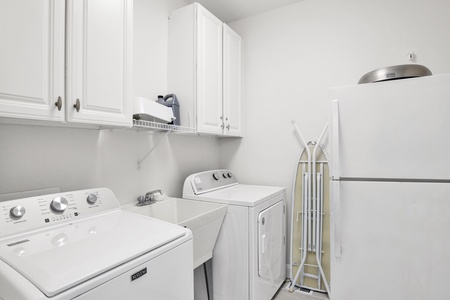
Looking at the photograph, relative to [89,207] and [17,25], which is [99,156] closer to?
[89,207]

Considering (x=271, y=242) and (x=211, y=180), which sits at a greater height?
(x=211, y=180)

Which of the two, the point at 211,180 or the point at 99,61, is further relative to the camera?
the point at 211,180

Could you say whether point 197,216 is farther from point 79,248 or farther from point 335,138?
point 335,138

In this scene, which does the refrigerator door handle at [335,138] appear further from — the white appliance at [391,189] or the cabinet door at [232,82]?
the cabinet door at [232,82]

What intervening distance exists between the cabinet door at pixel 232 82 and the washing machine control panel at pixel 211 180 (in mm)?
440

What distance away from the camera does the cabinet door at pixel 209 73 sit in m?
2.04

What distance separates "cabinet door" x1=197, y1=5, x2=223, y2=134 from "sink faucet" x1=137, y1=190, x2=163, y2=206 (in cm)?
63

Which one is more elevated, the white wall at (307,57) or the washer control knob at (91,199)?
the white wall at (307,57)

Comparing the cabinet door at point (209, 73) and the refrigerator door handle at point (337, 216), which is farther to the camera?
the cabinet door at point (209, 73)

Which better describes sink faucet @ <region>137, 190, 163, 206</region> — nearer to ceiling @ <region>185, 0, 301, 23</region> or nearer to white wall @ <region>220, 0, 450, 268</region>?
white wall @ <region>220, 0, 450, 268</region>

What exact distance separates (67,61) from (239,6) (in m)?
2.02

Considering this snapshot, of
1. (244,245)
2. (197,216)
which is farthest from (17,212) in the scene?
(244,245)

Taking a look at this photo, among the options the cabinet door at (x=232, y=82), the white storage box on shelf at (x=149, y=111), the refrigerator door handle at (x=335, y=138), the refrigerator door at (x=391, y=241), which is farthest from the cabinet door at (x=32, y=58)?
the refrigerator door at (x=391, y=241)

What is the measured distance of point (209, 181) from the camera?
2.24m
